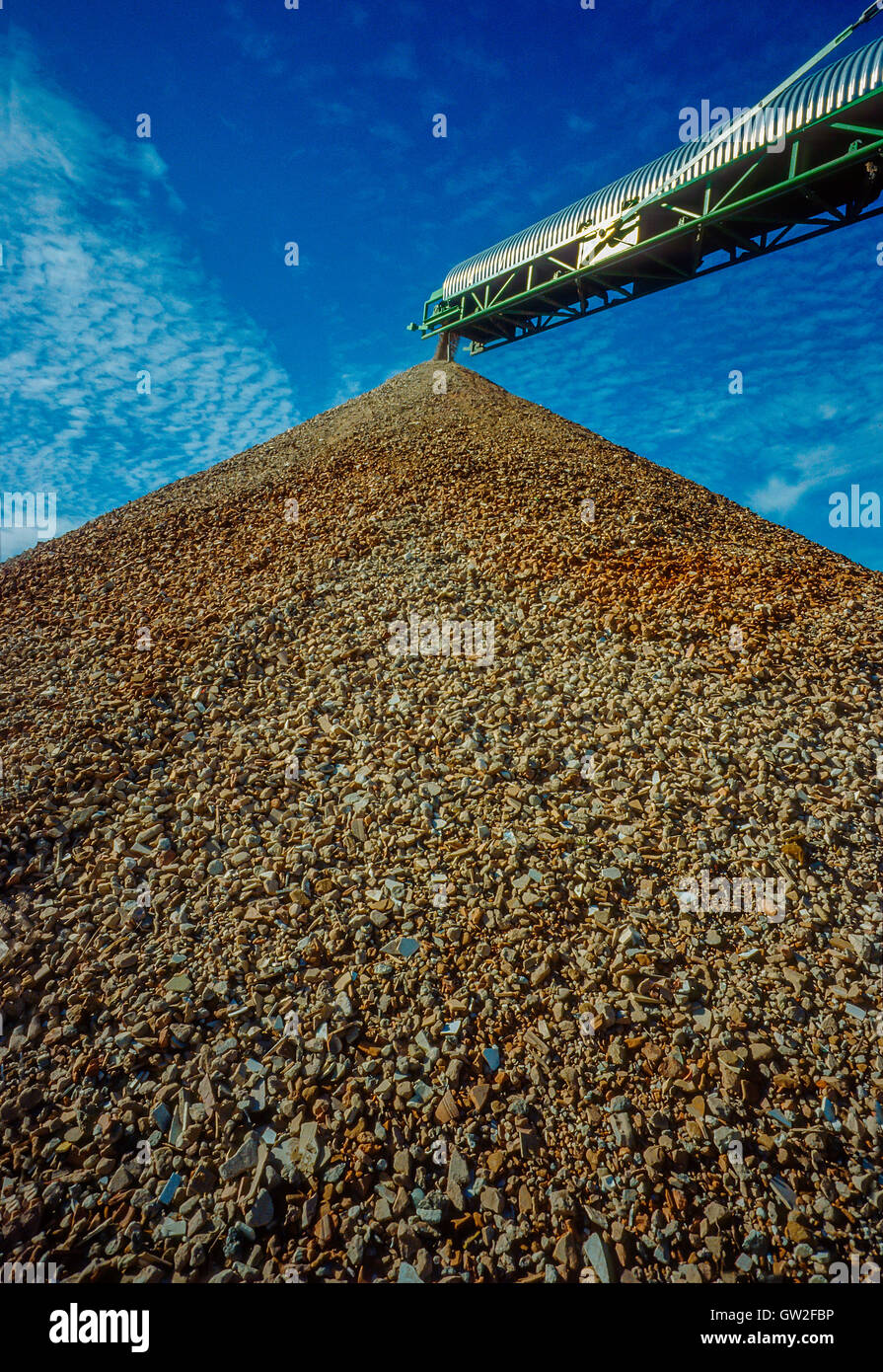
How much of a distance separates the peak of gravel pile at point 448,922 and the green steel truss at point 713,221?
19.5 feet

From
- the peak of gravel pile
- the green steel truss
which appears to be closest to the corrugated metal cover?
the green steel truss

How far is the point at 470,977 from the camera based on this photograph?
166 inches

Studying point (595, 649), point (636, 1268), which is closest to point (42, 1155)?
point (636, 1268)

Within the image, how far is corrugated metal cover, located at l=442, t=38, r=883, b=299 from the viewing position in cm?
865

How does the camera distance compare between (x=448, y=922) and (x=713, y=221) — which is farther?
(x=713, y=221)

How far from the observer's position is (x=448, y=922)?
4555 millimetres

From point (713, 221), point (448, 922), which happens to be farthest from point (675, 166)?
point (448, 922)

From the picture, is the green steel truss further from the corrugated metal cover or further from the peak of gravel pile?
the peak of gravel pile

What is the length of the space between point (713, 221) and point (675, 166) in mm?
1726

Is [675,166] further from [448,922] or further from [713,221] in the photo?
[448,922]

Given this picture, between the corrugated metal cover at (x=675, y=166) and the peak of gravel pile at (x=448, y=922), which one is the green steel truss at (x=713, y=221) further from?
the peak of gravel pile at (x=448, y=922)

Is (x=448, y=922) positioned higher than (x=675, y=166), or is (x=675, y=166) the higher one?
(x=675, y=166)

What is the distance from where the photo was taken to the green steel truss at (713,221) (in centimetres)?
904
